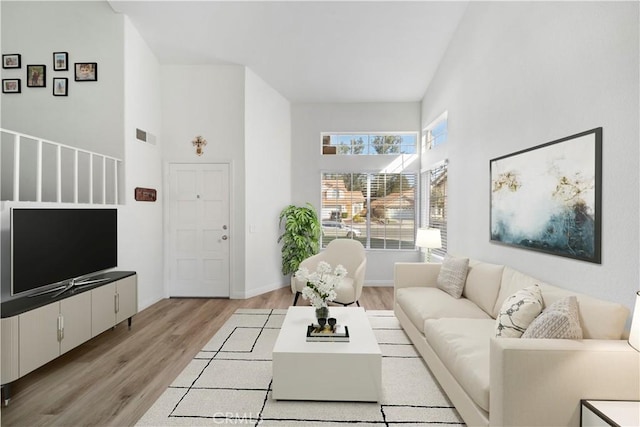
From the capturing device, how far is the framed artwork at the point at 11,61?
4219 millimetres

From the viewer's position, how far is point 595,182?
6.95ft

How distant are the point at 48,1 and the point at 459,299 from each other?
5.80 metres

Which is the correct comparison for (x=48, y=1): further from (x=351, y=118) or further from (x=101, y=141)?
(x=351, y=118)

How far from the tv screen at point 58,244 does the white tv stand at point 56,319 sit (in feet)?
0.48

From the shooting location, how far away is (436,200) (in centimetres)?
543

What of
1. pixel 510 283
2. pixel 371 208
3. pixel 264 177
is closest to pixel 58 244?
pixel 264 177

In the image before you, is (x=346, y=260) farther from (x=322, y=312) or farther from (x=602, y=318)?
(x=602, y=318)

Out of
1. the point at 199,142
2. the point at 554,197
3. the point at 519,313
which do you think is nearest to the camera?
the point at 519,313

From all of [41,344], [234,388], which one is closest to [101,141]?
[41,344]

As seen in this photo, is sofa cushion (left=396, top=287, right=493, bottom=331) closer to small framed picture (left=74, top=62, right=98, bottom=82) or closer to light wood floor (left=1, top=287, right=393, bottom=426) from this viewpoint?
light wood floor (left=1, top=287, right=393, bottom=426)

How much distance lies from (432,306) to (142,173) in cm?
389

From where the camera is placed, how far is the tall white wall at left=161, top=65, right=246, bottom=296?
507 centimetres

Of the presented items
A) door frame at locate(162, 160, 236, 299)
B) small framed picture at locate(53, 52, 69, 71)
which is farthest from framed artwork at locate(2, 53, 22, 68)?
door frame at locate(162, 160, 236, 299)

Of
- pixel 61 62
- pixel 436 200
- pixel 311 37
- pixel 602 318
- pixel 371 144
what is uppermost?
pixel 311 37
